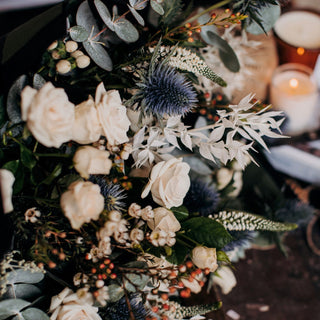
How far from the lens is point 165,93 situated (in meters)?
0.55

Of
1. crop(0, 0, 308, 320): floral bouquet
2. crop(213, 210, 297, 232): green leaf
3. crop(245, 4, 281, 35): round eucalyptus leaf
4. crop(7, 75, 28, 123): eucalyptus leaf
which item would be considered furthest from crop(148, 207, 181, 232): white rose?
crop(245, 4, 281, 35): round eucalyptus leaf

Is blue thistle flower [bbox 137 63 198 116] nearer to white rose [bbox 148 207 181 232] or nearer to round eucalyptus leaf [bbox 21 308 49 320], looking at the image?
white rose [bbox 148 207 181 232]

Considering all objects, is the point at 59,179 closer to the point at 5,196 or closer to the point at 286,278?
the point at 5,196

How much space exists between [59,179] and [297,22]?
0.87m

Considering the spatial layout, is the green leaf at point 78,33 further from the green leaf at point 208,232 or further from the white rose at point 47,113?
the green leaf at point 208,232

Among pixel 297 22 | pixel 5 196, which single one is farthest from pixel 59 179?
pixel 297 22

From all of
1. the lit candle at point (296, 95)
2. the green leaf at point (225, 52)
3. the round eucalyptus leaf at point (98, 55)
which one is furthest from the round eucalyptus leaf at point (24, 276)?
the lit candle at point (296, 95)

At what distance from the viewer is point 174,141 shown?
0.58 meters

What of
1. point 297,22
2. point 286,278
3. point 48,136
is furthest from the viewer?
point 297,22

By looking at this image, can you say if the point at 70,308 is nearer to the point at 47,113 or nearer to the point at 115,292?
the point at 115,292

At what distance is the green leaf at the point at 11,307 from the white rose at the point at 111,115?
258 mm

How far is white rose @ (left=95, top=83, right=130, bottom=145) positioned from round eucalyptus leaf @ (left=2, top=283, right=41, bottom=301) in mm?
256

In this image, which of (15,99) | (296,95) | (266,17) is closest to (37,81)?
(15,99)

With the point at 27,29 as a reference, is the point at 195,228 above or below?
below
